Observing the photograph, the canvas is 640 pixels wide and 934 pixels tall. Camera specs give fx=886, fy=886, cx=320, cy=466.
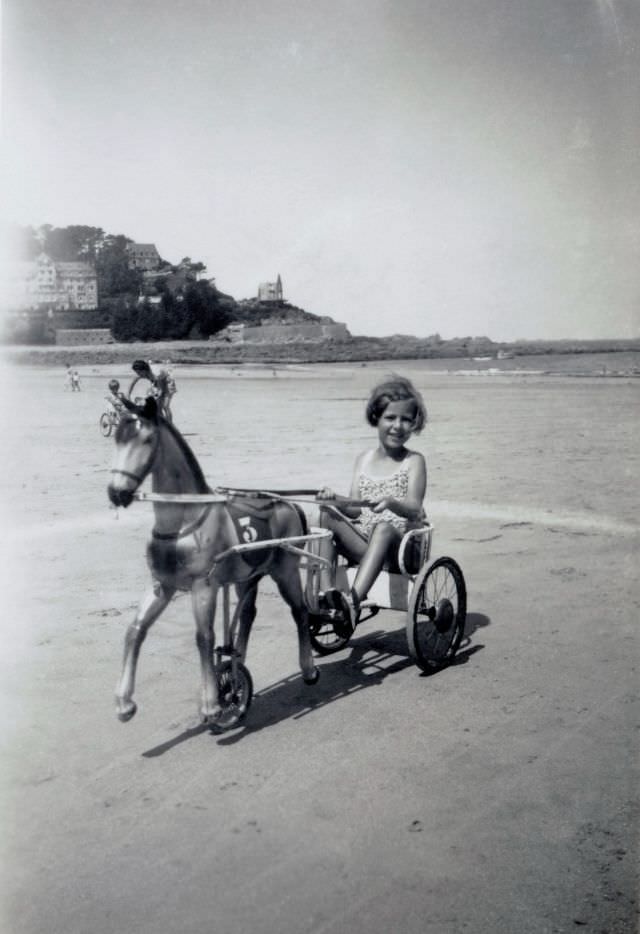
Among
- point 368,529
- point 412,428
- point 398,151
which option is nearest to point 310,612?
point 368,529

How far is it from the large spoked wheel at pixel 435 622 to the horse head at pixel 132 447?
2.03 metres

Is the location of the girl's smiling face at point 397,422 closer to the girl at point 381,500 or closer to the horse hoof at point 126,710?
the girl at point 381,500

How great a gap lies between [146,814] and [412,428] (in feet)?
8.57

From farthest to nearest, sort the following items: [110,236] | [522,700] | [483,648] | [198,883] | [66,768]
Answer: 1. [483,648]
2. [522,700]
3. [110,236]
4. [66,768]
5. [198,883]

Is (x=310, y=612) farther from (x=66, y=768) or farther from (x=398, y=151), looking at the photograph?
(x=398, y=151)

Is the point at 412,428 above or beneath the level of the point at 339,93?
beneath

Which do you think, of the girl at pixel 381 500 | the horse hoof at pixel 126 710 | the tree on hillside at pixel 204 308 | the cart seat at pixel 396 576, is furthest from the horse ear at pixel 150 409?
the cart seat at pixel 396 576

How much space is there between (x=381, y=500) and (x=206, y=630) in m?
1.38

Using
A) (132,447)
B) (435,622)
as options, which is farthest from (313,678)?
(132,447)

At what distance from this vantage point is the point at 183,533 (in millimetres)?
3918

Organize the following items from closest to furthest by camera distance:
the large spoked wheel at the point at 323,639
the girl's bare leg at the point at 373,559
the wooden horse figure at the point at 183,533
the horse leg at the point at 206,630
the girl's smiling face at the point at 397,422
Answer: the wooden horse figure at the point at 183,533 < the horse leg at the point at 206,630 < the girl's bare leg at the point at 373,559 < the girl's smiling face at the point at 397,422 < the large spoked wheel at the point at 323,639

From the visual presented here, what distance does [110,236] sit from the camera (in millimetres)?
4637

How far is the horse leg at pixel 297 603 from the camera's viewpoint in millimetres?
4625

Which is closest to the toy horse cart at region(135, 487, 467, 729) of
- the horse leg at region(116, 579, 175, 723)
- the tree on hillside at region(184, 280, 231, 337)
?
the horse leg at region(116, 579, 175, 723)
